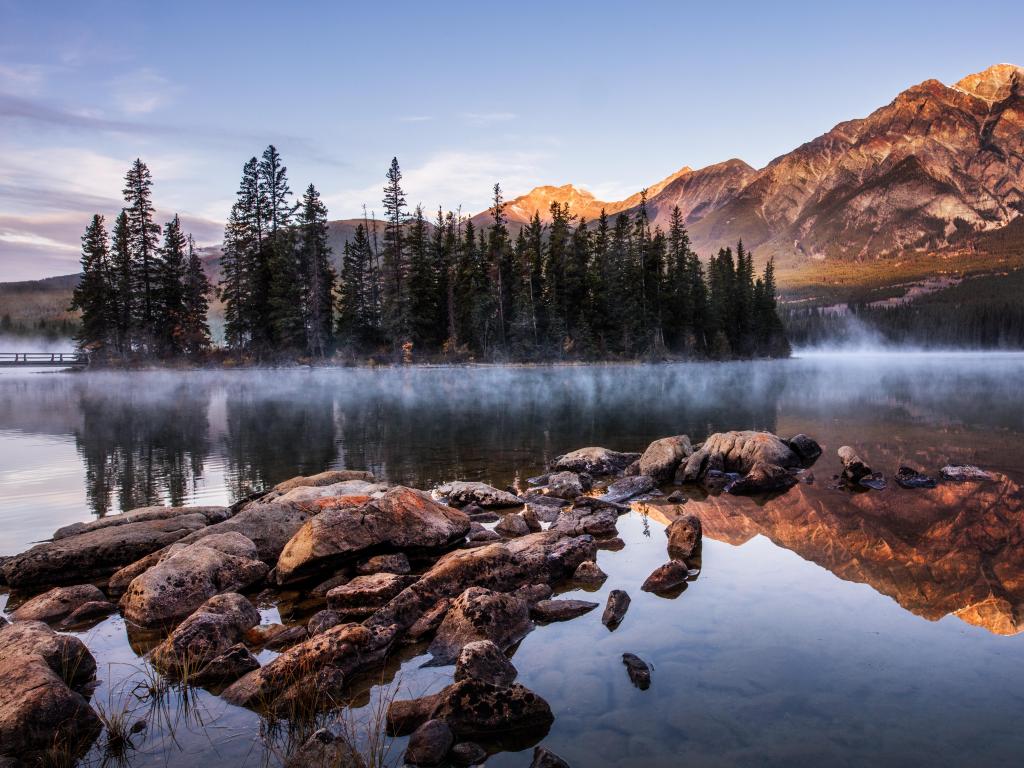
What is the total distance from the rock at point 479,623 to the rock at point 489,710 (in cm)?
131

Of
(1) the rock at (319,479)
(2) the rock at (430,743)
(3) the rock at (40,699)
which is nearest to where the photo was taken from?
(2) the rock at (430,743)

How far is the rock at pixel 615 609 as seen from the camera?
820cm

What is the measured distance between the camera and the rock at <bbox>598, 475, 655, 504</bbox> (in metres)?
15.4

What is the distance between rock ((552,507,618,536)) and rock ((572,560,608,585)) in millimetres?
1809

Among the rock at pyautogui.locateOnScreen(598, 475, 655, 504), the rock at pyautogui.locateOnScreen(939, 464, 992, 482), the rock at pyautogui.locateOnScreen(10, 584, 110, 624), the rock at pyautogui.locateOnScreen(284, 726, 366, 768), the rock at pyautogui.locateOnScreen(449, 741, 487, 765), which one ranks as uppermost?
the rock at pyautogui.locateOnScreen(284, 726, 366, 768)

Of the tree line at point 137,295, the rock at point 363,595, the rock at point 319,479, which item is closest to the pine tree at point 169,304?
the tree line at point 137,295

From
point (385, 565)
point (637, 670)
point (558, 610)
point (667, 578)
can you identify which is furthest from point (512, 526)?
point (637, 670)

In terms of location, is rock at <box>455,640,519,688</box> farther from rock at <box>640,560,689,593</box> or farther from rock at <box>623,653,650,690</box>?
rock at <box>640,560,689,593</box>

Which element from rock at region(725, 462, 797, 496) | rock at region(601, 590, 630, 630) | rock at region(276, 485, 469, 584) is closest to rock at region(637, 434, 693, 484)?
rock at region(725, 462, 797, 496)

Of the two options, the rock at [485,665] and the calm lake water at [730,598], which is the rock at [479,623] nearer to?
the calm lake water at [730,598]

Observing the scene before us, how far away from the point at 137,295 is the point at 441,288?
3405cm

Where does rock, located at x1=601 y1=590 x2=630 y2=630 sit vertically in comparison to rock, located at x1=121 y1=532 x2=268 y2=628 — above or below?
below

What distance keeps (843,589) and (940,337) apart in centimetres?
23159

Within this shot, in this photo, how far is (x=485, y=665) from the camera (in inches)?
255
